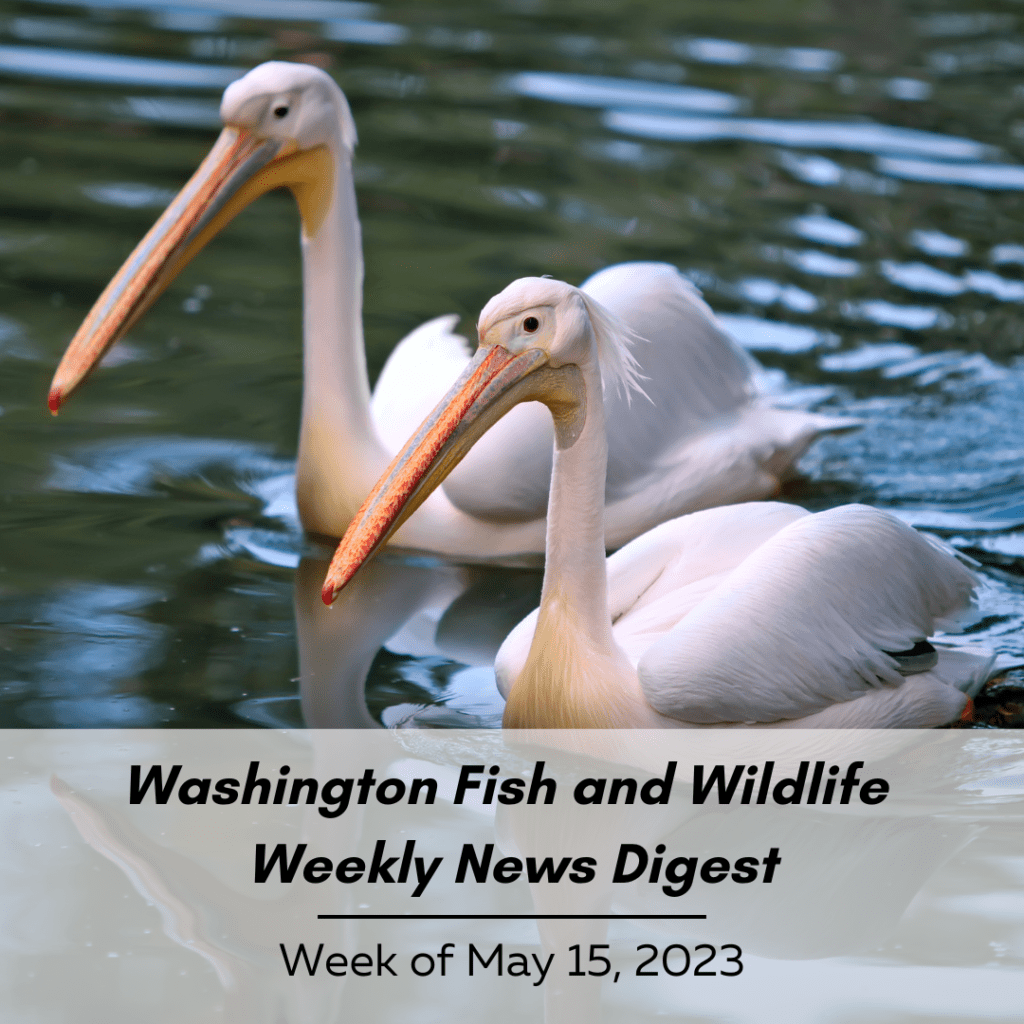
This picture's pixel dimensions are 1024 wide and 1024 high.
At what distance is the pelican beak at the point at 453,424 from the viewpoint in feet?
9.14

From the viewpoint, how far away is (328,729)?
3.20 meters

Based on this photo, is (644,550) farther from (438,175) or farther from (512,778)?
(438,175)

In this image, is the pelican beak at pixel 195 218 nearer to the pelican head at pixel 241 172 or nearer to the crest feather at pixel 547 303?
the pelican head at pixel 241 172

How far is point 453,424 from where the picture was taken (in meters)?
2.80

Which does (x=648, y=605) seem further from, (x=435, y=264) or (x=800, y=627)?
(x=435, y=264)

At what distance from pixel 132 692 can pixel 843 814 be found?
134cm

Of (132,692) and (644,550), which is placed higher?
(644,550)

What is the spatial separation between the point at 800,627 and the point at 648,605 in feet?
1.11

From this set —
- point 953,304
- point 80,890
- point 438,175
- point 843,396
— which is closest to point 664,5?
point 438,175

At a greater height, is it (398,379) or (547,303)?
(547,303)

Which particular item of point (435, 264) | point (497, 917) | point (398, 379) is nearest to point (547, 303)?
point (497, 917)

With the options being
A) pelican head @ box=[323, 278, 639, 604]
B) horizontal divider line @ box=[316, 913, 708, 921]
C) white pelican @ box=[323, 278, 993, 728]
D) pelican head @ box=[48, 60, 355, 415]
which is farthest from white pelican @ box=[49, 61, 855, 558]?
horizontal divider line @ box=[316, 913, 708, 921]

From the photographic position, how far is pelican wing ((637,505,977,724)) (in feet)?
9.32

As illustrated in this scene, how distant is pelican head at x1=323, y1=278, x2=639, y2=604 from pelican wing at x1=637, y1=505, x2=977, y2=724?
39 centimetres
